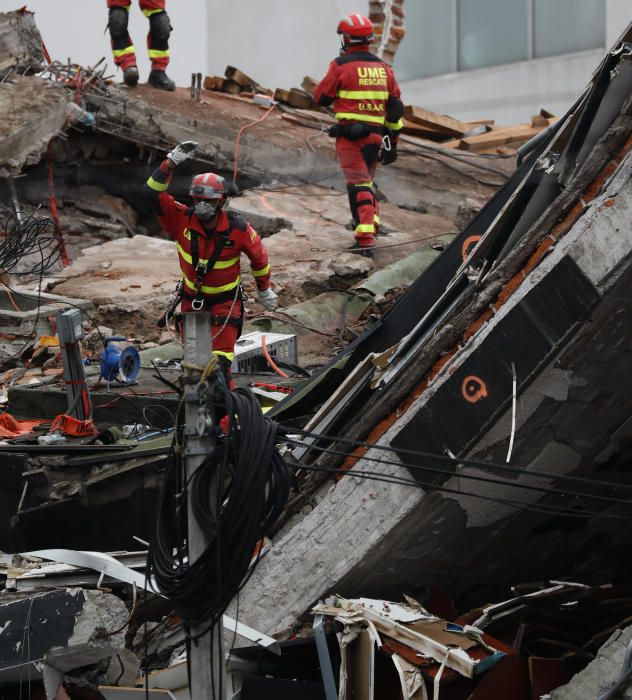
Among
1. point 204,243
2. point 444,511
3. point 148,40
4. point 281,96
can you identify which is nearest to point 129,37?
point 148,40

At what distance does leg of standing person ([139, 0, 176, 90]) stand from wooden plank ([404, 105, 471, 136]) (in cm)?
353

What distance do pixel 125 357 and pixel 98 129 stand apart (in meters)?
5.95

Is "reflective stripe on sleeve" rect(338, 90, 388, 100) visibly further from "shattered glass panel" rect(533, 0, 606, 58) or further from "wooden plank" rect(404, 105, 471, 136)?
"shattered glass panel" rect(533, 0, 606, 58)

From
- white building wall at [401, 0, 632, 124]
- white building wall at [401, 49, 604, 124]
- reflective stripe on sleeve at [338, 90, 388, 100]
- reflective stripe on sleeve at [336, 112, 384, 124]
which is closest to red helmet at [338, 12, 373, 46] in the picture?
reflective stripe on sleeve at [338, 90, 388, 100]

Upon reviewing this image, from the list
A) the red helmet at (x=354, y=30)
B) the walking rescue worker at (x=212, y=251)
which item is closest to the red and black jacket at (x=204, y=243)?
the walking rescue worker at (x=212, y=251)

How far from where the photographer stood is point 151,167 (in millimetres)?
15234

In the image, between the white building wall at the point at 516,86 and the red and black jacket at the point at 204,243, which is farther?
the white building wall at the point at 516,86

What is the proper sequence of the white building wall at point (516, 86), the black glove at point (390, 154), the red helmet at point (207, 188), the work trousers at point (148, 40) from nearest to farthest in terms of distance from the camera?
the red helmet at point (207, 188) → the black glove at point (390, 154) → the work trousers at point (148, 40) → the white building wall at point (516, 86)

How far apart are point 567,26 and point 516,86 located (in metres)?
1.44

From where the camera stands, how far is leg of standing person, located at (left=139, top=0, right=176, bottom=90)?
14406 millimetres

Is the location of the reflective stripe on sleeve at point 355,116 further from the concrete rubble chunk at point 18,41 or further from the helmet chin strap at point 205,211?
the concrete rubble chunk at point 18,41

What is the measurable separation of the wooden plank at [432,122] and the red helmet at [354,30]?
15.5 feet

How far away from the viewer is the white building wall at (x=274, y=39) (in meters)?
25.4

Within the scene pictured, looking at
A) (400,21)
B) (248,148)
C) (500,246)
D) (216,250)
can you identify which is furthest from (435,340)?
(400,21)
